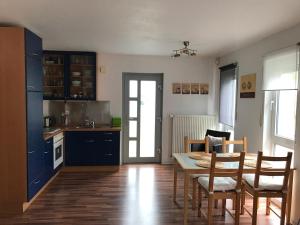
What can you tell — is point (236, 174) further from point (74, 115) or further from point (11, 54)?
point (74, 115)

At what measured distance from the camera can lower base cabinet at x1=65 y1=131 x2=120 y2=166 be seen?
199 inches

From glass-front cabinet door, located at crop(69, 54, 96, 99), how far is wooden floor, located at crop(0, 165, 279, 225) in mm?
1570

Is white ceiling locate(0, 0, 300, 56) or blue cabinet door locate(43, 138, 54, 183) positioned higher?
white ceiling locate(0, 0, 300, 56)

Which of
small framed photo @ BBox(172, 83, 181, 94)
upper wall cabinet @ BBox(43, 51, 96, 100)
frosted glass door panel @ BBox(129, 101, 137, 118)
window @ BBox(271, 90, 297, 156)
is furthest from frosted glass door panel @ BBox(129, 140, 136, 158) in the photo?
window @ BBox(271, 90, 297, 156)

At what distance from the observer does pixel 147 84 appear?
575 centimetres

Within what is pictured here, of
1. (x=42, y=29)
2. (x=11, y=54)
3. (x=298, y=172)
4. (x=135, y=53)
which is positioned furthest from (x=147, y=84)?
(x=298, y=172)

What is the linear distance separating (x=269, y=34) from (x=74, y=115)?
389 cm

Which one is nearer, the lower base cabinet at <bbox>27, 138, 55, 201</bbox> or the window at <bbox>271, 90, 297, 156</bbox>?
the window at <bbox>271, 90, 297, 156</bbox>

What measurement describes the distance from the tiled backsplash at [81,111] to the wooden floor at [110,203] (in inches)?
45.6

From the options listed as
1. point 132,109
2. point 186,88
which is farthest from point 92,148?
point 186,88

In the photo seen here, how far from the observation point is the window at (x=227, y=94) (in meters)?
4.86

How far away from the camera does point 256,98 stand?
13.1ft

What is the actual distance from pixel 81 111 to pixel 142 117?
4.19 ft

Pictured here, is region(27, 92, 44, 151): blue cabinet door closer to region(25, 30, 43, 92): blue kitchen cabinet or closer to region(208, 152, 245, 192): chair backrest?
region(25, 30, 43, 92): blue kitchen cabinet
